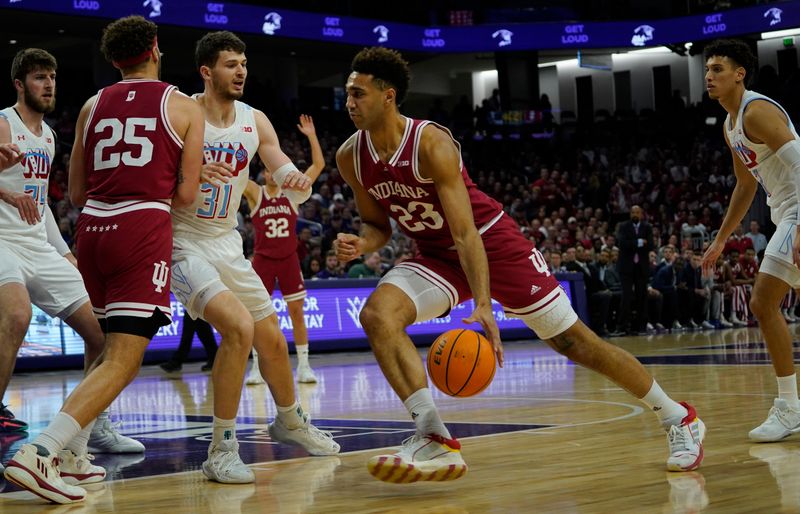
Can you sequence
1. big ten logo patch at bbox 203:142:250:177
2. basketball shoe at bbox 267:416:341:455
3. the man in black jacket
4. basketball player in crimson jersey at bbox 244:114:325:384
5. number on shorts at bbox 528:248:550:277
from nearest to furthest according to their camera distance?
1. number on shorts at bbox 528:248:550:277
2. big ten logo patch at bbox 203:142:250:177
3. basketball shoe at bbox 267:416:341:455
4. basketball player in crimson jersey at bbox 244:114:325:384
5. the man in black jacket

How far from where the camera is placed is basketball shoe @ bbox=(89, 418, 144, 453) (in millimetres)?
5820

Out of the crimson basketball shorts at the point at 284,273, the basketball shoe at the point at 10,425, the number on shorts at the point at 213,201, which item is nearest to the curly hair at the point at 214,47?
the number on shorts at the point at 213,201

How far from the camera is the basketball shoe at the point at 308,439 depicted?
552 cm

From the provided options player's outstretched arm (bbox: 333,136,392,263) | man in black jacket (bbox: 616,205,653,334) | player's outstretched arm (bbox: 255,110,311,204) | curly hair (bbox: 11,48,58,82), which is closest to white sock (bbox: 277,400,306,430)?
player's outstretched arm (bbox: 333,136,392,263)

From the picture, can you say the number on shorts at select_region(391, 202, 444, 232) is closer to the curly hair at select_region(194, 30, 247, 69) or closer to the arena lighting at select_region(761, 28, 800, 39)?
the curly hair at select_region(194, 30, 247, 69)

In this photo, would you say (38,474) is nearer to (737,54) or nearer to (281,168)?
(281,168)

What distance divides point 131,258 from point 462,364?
150cm

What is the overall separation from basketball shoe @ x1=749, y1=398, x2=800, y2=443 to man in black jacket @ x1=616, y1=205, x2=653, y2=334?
38.4ft

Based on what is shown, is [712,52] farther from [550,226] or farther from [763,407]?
[550,226]

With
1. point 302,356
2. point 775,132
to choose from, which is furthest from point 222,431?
point 302,356

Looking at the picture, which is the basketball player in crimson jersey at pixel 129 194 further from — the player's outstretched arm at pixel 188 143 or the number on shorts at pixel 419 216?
the number on shorts at pixel 419 216

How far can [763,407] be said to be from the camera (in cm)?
686

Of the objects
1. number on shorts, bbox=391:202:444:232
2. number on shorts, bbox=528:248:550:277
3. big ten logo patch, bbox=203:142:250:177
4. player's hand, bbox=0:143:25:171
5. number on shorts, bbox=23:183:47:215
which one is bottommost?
number on shorts, bbox=528:248:550:277

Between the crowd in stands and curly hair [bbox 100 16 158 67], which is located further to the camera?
the crowd in stands
